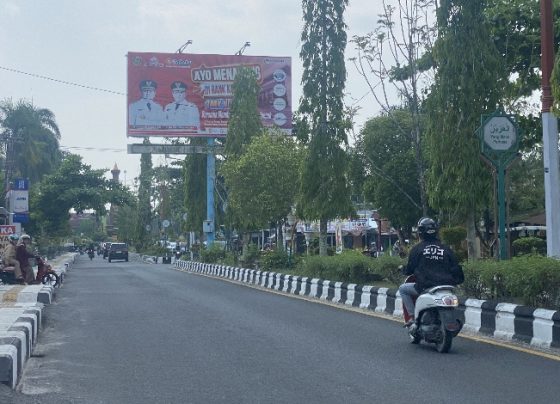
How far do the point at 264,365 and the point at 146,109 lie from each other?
37096 millimetres

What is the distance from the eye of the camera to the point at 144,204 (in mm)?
97312

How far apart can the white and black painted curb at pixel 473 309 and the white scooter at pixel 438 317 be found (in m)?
1.23

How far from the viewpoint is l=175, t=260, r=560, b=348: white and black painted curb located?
451 inches

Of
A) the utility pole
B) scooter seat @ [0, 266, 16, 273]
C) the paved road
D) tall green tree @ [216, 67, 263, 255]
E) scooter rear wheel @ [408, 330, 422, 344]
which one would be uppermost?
tall green tree @ [216, 67, 263, 255]

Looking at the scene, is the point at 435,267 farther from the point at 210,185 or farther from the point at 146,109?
the point at 210,185

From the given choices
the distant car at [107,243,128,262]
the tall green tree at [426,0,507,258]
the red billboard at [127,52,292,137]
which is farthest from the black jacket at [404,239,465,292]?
the distant car at [107,243,128,262]

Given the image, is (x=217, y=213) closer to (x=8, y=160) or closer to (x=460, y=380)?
(x=8, y=160)

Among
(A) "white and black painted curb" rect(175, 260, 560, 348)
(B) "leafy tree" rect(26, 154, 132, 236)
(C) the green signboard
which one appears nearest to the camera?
(A) "white and black painted curb" rect(175, 260, 560, 348)

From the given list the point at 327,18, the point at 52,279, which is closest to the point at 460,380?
the point at 52,279

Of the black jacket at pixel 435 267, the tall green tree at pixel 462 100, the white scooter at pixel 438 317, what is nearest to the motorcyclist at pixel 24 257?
the tall green tree at pixel 462 100

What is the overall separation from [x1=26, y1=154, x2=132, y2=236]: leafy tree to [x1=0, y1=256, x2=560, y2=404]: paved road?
50.8 meters

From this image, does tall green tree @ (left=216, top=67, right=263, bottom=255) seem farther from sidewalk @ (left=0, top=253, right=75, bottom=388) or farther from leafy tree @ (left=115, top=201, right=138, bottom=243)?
leafy tree @ (left=115, top=201, right=138, bottom=243)

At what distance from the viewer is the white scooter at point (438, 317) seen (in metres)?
10.9

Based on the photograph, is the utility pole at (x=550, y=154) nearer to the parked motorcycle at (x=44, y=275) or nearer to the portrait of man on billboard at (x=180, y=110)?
the parked motorcycle at (x=44, y=275)
